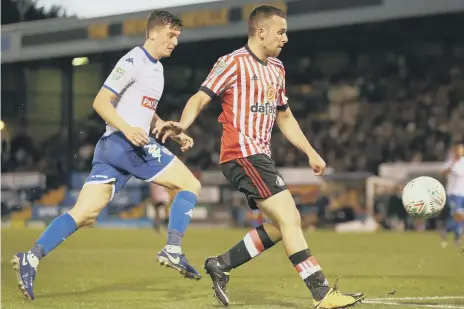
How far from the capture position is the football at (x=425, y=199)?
26.7ft

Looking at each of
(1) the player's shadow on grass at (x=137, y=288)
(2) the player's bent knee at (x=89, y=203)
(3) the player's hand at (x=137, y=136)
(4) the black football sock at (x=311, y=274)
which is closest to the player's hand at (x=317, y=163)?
(4) the black football sock at (x=311, y=274)

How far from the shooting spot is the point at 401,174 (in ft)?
81.5

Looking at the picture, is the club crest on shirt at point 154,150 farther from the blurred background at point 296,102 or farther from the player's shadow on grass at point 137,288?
the blurred background at point 296,102

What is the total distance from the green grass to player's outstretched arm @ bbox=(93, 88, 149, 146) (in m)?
1.35

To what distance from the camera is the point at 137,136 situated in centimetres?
697

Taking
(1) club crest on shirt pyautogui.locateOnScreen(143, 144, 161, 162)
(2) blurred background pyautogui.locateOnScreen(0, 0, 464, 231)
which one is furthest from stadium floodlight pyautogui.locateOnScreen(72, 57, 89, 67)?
(1) club crest on shirt pyautogui.locateOnScreen(143, 144, 161, 162)

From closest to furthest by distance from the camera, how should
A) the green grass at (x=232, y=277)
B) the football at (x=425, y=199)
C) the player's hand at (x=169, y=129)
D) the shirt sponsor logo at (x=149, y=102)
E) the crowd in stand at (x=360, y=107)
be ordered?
the player's hand at (x=169, y=129), the shirt sponsor logo at (x=149, y=102), the green grass at (x=232, y=277), the football at (x=425, y=199), the crowd in stand at (x=360, y=107)

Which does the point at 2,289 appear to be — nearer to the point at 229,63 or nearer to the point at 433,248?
the point at 229,63

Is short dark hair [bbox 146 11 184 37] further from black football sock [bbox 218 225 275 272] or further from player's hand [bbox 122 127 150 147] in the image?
black football sock [bbox 218 225 275 272]

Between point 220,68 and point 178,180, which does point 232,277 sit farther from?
point 220,68

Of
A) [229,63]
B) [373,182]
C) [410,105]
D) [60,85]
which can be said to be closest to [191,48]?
[60,85]

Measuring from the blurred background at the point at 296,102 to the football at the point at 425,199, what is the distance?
1455 cm

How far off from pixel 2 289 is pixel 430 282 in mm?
4288

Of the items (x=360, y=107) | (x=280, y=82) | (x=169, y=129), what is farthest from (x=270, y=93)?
(x=360, y=107)
